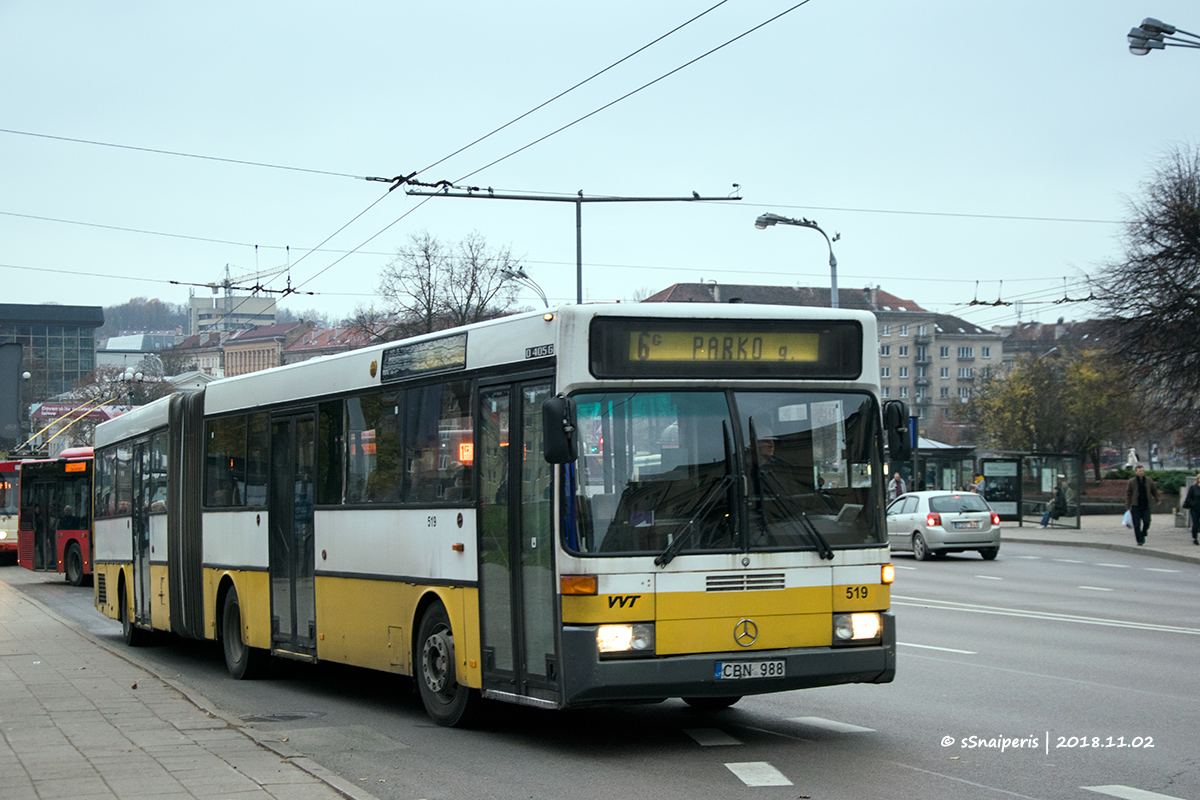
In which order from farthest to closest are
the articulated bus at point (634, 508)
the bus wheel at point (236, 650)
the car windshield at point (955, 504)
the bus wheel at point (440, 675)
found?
the car windshield at point (955, 504), the bus wheel at point (236, 650), the bus wheel at point (440, 675), the articulated bus at point (634, 508)

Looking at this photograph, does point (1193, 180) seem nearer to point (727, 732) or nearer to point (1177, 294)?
point (1177, 294)

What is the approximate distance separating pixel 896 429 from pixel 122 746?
17.7 ft

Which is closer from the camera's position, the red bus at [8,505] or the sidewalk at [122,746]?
the sidewalk at [122,746]

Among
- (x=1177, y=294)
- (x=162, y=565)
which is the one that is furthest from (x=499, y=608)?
(x=1177, y=294)

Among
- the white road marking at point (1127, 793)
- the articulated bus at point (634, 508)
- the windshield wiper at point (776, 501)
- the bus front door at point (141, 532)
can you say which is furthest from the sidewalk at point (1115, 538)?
the white road marking at point (1127, 793)

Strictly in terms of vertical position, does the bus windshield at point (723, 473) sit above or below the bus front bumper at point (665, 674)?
above

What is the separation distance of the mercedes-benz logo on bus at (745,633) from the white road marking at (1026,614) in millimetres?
8709

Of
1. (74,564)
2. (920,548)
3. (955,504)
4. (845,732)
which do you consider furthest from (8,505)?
(845,732)

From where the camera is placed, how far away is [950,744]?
8633mm

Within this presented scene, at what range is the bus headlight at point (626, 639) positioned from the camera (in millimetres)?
8250

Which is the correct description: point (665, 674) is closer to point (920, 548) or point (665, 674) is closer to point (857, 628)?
point (857, 628)

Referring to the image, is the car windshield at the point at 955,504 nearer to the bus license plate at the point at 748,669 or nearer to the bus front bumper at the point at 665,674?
the bus front bumper at the point at 665,674

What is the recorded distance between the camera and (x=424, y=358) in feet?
34.8

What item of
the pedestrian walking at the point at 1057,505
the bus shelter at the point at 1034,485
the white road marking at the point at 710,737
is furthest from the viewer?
the pedestrian walking at the point at 1057,505
